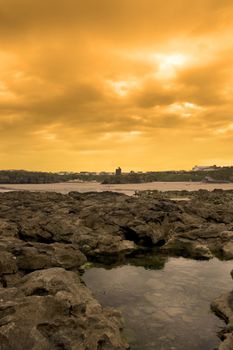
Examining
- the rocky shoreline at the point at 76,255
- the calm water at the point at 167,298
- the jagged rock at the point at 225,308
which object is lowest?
the calm water at the point at 167,298

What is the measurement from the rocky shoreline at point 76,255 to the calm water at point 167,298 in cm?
93

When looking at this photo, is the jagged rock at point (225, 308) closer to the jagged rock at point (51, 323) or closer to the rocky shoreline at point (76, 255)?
the rocky shoreline at point (76, 255)

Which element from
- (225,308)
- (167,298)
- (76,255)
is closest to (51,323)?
(225,308)

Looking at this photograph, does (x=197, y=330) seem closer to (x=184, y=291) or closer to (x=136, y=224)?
(x=184, y=291)

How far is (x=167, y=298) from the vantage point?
19.3m

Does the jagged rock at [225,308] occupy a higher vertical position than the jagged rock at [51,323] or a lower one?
lower

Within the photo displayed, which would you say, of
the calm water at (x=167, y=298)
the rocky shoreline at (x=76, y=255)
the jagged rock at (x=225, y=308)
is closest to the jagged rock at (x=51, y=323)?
the rocky shoreline at (x=76, y=255)

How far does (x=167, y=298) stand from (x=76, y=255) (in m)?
8.55

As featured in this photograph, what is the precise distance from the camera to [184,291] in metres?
20.5

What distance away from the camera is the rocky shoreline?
11.4 meters

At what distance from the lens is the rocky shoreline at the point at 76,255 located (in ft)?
37.4

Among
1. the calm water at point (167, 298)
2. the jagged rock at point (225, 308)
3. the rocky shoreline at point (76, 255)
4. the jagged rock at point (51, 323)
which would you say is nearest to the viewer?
the jagged rock at point (51, 323)

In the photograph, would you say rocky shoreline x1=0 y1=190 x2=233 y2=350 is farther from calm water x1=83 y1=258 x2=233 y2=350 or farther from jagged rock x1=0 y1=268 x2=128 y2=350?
calm water x1=83 y1=258 x2=233 y2=350

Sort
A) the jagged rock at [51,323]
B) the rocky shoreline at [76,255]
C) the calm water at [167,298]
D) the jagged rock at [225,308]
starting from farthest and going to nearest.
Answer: the jagged rock at [225,308] < the calm water at [167,298] < the rocky shoreline at [76,255] < the jagged rock at [51,323]
